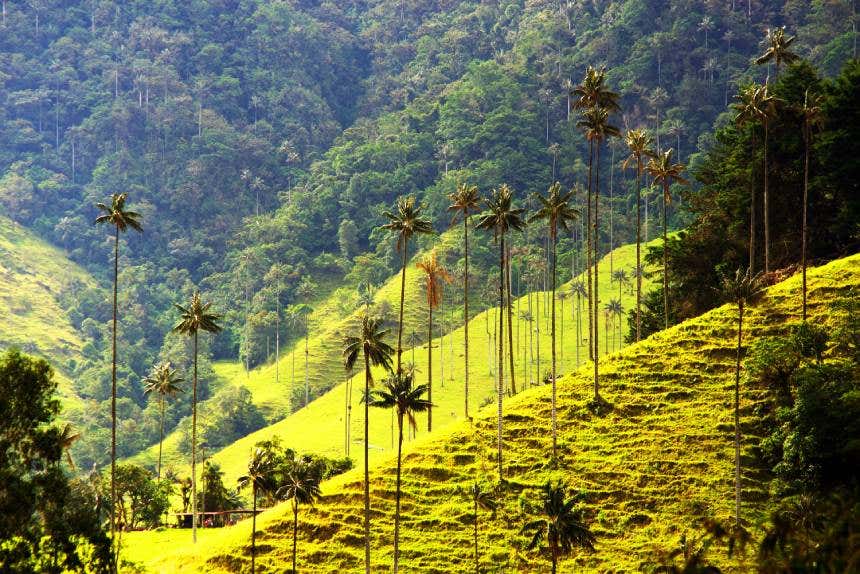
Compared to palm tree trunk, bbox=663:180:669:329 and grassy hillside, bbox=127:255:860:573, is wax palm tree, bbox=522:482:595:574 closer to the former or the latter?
grassy hillside, bbox=127:255:860:573

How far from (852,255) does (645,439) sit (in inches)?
1274

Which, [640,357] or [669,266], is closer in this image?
[640,357]

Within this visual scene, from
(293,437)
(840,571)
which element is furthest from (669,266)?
(840,571)

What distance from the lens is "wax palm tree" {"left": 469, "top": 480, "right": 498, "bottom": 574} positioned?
87.1 m

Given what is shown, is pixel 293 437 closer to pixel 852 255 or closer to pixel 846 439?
pixel 852 255

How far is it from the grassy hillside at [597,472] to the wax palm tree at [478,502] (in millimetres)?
928

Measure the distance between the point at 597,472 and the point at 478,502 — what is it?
10.5 m

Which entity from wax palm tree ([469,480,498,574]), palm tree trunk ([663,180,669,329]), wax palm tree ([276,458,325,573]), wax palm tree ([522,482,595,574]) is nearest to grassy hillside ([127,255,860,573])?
wax palm tree ([469,480,498,574])

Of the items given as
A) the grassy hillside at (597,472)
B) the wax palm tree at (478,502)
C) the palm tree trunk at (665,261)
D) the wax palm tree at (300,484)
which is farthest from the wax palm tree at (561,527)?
the palm tree trunk at (665,261)

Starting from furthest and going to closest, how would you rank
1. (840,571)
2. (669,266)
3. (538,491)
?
(669,266)
(538,491)
(840,571)

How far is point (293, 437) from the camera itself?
19400 cm

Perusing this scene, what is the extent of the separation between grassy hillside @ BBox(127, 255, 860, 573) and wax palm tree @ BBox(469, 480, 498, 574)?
0.93m

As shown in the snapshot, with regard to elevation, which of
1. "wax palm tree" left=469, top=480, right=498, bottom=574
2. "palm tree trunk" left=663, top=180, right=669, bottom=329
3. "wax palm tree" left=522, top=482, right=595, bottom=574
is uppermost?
"palm tree trunk" left=663, top=180, right=669, bottom=329

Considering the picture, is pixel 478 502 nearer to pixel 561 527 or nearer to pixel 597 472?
pixel 597 472
